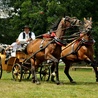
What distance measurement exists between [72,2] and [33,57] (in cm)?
2044

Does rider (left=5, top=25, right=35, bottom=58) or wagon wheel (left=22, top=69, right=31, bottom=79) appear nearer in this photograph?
rider (left=5, top=25, right=35, bottom=58)

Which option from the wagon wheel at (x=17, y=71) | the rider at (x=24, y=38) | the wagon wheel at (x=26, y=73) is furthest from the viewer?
the wagon wheel at (x=26, y=73)

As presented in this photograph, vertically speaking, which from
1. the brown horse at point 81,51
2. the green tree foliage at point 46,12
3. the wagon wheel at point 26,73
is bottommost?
the wagon wheel at point 26,73

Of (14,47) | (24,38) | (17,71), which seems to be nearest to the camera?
(17,71)

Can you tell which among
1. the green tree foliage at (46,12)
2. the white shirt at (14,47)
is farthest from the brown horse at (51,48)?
the green tree foliage at (46,12)

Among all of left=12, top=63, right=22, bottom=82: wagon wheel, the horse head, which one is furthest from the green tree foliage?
the horse head

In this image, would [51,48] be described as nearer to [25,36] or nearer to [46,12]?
[25,36]

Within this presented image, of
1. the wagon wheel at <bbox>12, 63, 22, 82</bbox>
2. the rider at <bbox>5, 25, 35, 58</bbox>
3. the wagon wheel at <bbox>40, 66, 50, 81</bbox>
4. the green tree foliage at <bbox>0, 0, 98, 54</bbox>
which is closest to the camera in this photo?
the wagon wheel at <bbox>12, 63, 22, 82</bbox>

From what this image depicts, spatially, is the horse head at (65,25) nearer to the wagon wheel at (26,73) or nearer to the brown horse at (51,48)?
the brown horse at (51,48)

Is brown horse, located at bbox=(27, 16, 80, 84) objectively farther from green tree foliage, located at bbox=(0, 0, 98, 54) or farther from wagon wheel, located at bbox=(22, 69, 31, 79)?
green tree foliage, located at bbox=(0, 0, 98, 54)

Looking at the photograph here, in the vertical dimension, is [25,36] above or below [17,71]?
above

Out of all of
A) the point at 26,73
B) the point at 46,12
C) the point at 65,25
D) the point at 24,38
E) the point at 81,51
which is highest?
the point at 46,12

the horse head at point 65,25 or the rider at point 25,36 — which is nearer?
the horse head at point 65,25

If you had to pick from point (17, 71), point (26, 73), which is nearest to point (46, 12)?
point (26, 73)
